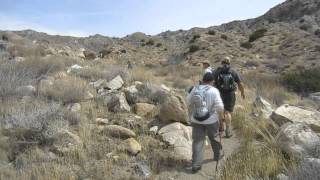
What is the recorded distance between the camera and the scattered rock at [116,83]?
1463 cm

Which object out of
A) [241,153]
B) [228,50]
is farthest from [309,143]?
[228,50]

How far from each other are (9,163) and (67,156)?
969 mm

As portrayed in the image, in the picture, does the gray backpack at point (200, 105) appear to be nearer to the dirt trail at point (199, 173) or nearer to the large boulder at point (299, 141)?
the dirt trail at point (199, 173)

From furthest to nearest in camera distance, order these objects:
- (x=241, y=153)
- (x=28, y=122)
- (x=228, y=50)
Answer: (x=228, y=50) → (x=28, y=122) → (x=241, y=153)

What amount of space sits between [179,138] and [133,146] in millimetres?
1034

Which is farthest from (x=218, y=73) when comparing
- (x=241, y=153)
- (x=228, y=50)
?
(x=228, y=50)

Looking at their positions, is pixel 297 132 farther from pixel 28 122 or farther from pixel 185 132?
pixel 28 122

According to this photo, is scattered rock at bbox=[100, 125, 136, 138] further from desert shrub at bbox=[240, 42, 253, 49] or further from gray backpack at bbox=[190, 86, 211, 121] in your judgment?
desert shrub at bbox=[240, 42, 253, 49]

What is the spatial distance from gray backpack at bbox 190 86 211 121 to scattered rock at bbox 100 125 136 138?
187 cm

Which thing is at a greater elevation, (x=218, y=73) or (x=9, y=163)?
(x=218, y=73)

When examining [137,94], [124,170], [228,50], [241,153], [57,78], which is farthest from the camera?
[228,50]

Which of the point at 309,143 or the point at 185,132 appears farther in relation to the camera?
the point at 185,132

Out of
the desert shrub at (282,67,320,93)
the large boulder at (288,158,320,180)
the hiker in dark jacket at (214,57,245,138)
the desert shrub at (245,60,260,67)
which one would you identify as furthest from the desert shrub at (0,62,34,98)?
the desert shrub at (245,60,260,67)

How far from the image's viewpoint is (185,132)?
1073 cm
